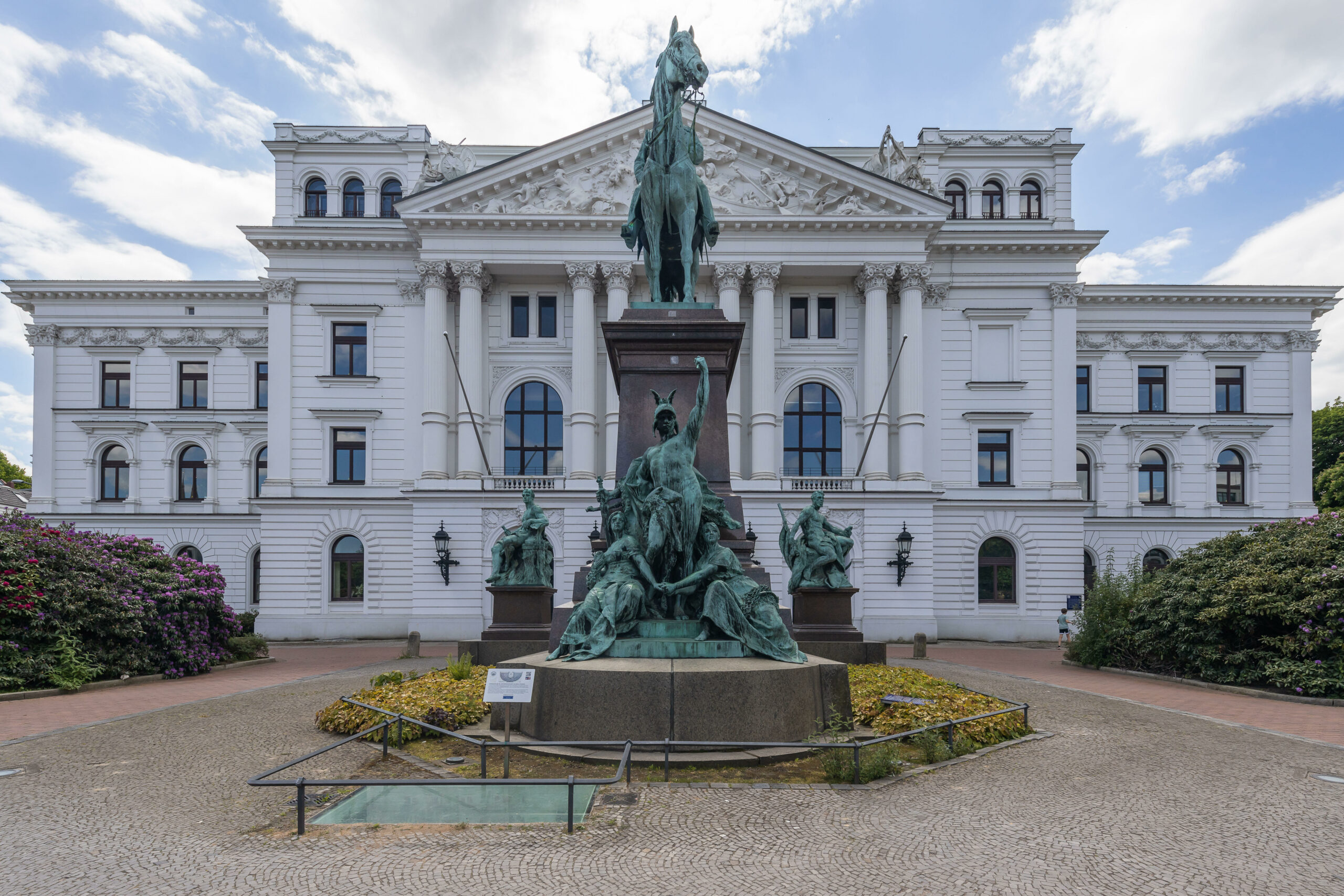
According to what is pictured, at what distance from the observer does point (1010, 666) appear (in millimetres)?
22828

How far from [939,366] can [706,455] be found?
1117 inches

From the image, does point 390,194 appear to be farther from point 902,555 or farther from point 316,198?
point 902,555

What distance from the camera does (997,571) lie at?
123 ft

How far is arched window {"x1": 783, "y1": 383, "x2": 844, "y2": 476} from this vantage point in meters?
37.8

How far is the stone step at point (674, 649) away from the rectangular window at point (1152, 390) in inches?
1636

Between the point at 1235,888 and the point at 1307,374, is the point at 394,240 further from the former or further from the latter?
the point at 1307,374

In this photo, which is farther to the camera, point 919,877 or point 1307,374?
point 1307,374

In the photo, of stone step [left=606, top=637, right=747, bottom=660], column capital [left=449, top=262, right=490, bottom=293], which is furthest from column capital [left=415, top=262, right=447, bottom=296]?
stone step [left=606, top=637, right=747, bottom=660]

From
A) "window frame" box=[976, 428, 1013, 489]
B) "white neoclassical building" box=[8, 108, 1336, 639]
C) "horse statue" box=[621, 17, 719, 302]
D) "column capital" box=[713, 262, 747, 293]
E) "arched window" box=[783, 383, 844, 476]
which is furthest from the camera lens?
"window frame" box=[976, 428, 1013, 489]

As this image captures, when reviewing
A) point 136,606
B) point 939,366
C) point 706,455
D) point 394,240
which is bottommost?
point 136,606

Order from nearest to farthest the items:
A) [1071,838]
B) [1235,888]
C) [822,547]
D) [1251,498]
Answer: [1235,888], [1071,838], [822,547], [1251,498]

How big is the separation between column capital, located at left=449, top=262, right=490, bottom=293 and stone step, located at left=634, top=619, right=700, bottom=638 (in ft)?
97.9

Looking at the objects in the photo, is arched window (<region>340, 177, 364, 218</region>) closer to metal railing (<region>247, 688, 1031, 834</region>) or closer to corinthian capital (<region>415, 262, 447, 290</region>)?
corinthian capital (<region>415, 262, 447, 290</region>)

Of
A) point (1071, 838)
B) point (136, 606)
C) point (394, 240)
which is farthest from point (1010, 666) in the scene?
point (394, 240)
